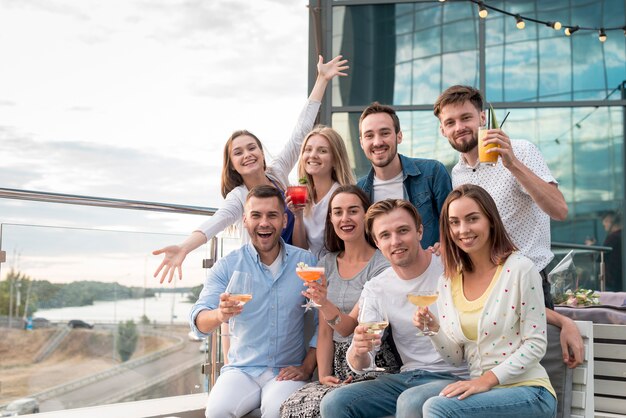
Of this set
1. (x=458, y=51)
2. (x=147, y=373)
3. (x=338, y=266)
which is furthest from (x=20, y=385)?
(x=458, y=51)

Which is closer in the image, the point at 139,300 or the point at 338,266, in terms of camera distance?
the point at 338,266

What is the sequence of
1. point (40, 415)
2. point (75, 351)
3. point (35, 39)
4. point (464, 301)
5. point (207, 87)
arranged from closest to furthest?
1. point (464, 301)
2. point (40, 415)
3. point (75, 351)
4. point (35, 39)
5. point (207, 87)

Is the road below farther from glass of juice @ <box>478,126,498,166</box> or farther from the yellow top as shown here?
glass of juice @ <box>478,126,498,166</box>

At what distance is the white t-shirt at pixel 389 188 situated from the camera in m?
3.64

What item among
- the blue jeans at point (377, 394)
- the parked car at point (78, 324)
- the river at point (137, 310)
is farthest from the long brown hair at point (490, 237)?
the parked car at point (78, 324)

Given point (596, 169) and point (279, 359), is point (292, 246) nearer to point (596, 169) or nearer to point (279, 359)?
point (279, 359)

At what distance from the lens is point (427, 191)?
3607 mm

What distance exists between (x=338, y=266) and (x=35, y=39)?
8.68 m

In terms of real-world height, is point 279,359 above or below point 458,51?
below

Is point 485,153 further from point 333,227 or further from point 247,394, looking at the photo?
point 247,394

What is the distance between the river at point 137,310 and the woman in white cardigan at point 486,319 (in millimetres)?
2418

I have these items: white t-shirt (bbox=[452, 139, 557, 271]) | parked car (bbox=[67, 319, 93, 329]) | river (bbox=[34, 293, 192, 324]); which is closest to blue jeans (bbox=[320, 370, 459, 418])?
white t-shirt (bbox=[452, 139, 557, 271])

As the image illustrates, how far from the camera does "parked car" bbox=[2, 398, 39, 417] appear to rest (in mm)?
4135

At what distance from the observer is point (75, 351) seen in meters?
4.77
